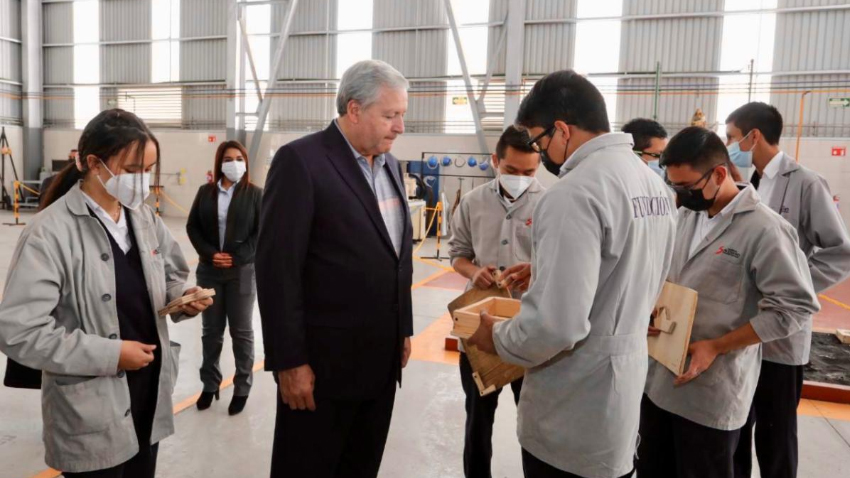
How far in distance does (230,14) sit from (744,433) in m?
16.9

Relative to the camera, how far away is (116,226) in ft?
7.00

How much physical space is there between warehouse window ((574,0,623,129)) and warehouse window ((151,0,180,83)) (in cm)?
1198

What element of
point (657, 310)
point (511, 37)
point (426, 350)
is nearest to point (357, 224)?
point (657, 310)

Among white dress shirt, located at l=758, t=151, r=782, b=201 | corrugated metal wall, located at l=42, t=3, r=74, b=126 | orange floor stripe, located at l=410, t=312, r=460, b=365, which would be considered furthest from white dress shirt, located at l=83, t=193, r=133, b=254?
corrugated metal wall, located at l=42, t=3, r=74, b=126

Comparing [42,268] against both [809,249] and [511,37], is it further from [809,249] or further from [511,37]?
[511,37]

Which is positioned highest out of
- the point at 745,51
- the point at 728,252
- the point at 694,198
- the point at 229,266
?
the point at 745,51

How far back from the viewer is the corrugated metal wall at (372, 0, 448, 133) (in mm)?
15242

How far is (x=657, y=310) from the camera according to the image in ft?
7.66

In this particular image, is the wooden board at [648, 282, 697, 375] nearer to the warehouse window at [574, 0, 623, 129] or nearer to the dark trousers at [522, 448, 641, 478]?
the dark trousers at [522, 448, 641, 478]

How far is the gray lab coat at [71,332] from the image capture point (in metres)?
1.83

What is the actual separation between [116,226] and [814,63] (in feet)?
49.1

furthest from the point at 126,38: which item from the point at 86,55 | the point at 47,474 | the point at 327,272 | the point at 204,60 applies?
the point at 327,272

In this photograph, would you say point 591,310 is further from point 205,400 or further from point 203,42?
point 203,42

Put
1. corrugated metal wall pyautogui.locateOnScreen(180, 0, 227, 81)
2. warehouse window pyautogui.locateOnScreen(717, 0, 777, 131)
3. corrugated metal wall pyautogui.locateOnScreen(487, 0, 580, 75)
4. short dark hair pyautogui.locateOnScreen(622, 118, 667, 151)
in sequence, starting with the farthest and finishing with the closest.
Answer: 1. corrugated metal wall pyautogui.locateOnScreen(180, 0, 227, 81)
2. corrugated metal wall pyautogui.locateOnScreen(487, 0, 580, 75)
3. warehouse window pyautogui.locateOnScreen(717, 0, 777, 131)
4. short dark hair pyautogui.locateOnScreen(622, 118, 667, 151)
